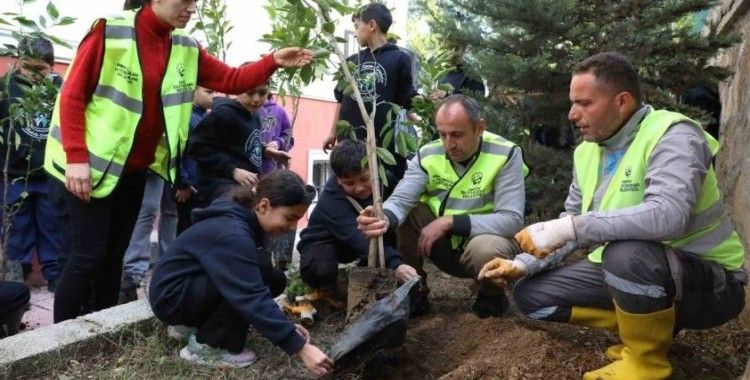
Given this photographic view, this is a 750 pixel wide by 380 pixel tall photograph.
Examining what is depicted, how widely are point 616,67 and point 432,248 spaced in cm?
125

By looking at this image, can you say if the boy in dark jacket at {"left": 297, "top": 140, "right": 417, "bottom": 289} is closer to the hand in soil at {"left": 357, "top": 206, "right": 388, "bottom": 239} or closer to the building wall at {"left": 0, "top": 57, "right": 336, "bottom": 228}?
the hand in soil at {"left": 357, "top": 206, "right": 388, "bottom": 239}

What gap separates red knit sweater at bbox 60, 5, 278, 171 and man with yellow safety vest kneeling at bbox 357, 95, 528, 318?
88 cm

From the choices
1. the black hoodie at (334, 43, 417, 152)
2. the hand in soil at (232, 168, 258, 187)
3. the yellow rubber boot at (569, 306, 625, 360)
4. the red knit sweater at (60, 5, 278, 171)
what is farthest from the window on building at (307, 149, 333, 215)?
the yellow rubber boot at (569, 306, 625, 360)

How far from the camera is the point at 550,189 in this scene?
4043 millimetres

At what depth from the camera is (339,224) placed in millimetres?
3037

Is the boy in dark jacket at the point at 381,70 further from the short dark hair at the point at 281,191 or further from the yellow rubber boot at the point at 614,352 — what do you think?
the yellow rubber boot at the point at 614,352

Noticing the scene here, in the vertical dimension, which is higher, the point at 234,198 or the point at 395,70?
the point at 395,70

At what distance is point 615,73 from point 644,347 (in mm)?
949

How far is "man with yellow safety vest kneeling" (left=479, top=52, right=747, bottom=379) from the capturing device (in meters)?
2.07

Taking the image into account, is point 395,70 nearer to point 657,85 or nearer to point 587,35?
point 587,35

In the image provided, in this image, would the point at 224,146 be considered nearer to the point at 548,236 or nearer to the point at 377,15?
the point at 377,15

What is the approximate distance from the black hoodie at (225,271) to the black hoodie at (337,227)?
0.56 m

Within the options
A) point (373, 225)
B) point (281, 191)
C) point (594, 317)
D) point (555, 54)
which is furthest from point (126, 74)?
point (555, 54)

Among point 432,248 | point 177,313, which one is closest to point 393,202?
point 432,248
